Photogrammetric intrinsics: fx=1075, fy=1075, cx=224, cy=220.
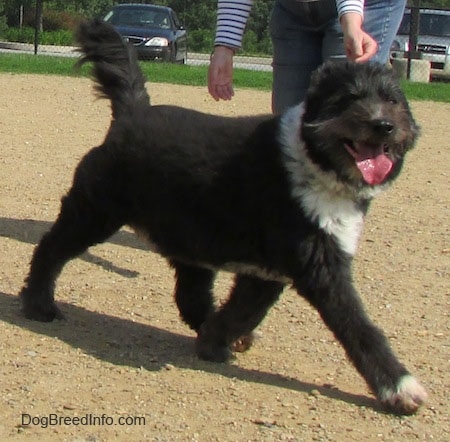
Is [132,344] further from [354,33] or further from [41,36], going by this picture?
[41,36]

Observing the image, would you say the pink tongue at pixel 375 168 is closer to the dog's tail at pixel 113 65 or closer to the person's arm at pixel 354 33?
the person's arm at pixel 354 33

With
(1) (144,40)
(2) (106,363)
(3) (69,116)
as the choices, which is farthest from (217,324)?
(1) (144,40)

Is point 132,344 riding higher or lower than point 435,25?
higher

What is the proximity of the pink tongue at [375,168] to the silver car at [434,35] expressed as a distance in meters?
22.1

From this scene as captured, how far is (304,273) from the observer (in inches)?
160

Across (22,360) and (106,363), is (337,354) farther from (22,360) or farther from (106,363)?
(22,360)

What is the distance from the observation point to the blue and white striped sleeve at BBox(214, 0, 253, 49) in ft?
16.3

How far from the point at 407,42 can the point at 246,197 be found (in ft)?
70.8

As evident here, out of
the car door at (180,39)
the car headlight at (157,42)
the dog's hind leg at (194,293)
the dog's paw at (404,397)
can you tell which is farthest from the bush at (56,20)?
the dog's paw at (404,397)

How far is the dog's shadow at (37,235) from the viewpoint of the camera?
19.5 ft

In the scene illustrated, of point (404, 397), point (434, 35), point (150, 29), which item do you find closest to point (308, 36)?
point (404, 397)

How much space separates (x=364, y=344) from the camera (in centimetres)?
397

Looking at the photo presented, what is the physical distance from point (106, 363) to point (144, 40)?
18734mm

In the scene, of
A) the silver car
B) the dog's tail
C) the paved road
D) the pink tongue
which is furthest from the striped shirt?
the paved road
